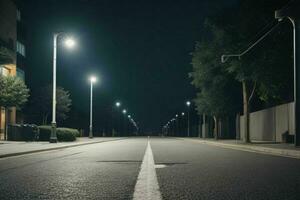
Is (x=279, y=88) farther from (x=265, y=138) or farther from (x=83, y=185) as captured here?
(x=83, y=185)

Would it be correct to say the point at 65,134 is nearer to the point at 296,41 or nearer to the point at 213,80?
the point at 213,80

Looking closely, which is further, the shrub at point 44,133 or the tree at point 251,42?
the shrub at point 44,133

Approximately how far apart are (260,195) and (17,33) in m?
56.6

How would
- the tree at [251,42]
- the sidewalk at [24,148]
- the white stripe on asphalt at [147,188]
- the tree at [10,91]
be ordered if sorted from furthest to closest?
the tree at [10,91] → the tree at [251,42] → the sidewalk at [24,148] → the white stripe on asphalt at [147,188]

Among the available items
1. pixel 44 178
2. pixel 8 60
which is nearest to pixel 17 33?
pixel 8 60

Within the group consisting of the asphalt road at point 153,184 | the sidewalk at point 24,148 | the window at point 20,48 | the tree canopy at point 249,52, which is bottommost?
the sidewalk at point 24,148

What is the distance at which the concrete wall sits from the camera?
3369 centimetres

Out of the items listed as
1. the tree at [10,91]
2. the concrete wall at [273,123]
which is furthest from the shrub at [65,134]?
the concrete wall at [273,123]

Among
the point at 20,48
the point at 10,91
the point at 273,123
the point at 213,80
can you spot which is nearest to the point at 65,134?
the point at 10,91

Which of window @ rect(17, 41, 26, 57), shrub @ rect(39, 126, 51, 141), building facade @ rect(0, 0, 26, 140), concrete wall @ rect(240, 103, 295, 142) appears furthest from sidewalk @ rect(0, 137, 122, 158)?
window @ rect(17, 41, 26, 57)

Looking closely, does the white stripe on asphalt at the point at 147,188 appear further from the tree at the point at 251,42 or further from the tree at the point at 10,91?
the tree at the point at 10,91

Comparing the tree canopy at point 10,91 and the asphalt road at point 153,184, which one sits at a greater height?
the tree canopy at point 10,91

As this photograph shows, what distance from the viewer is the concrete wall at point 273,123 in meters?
33.7

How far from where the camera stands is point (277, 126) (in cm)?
3725
